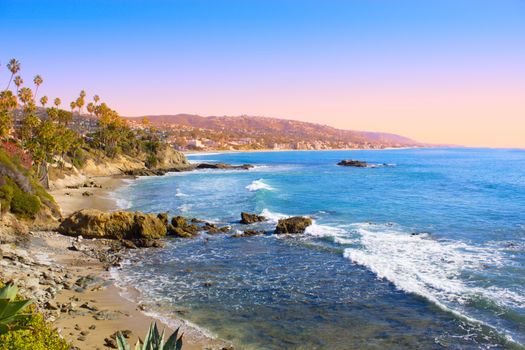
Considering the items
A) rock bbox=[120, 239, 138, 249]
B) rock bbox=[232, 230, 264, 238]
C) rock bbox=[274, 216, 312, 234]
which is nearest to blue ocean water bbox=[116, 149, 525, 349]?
rock bbox=[232, 230, 264, 238]

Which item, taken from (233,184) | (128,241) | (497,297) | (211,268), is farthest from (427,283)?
Answer: (233,184)

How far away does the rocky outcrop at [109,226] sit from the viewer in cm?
2775

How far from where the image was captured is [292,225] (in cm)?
3102

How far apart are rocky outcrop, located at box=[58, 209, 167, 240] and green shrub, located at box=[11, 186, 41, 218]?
2.47 meters

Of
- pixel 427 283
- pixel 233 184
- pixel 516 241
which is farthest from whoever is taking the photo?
pixel 233 184

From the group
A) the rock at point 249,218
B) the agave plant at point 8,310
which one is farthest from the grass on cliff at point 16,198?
the agave plant at point 8,310

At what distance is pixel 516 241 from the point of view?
2702 cm

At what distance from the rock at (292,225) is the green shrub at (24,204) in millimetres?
16983

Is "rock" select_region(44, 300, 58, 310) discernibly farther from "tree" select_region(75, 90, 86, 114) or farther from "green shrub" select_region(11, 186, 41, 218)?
"tree" select_region(75, 90, 86, 114)

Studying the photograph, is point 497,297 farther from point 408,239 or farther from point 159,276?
point 159,276

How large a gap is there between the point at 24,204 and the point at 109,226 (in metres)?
6.13

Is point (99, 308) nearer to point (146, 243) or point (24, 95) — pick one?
point (146, 243)

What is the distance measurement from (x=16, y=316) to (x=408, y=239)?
25.2 m

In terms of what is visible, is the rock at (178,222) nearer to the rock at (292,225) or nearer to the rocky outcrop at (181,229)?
the rocky outcrop at (181,229)
